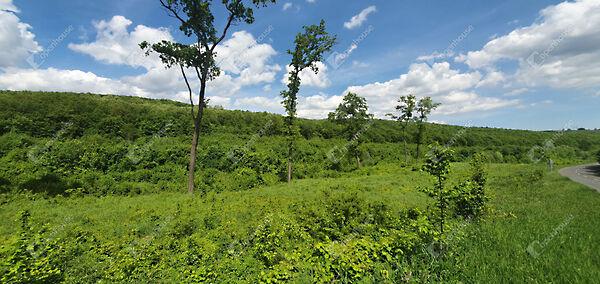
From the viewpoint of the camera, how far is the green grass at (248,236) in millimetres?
6094

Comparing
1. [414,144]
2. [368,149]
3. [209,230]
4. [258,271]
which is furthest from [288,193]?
[414,144]

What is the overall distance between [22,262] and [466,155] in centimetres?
7070

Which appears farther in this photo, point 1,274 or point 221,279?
point 221,279

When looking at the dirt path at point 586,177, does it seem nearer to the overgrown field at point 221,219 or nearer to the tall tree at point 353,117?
the overgrown field at point 221,219

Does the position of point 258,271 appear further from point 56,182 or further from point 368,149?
point 368,149

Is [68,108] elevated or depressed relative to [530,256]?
elevated

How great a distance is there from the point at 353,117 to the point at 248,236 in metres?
33.4

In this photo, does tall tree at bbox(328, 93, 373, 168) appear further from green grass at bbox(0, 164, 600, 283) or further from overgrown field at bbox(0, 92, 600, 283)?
green grass at bbox(0, 164, 600, 283)

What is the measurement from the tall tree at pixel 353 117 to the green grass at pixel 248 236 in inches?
958

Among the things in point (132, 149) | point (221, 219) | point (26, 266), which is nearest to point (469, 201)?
point (221, 219)

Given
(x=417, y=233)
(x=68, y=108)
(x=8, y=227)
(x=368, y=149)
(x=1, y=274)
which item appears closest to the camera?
(x=1, y=274)

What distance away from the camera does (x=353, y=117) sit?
4162 centimetres

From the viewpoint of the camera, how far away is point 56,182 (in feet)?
67.5

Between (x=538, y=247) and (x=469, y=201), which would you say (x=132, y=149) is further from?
(x=538, y=247)
